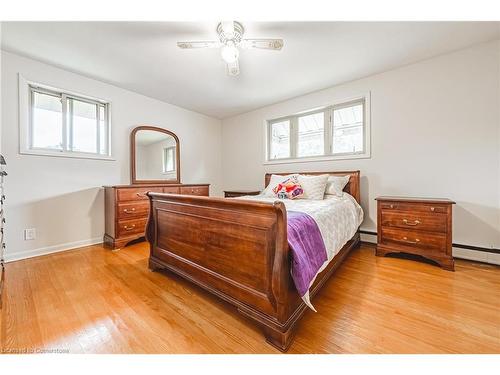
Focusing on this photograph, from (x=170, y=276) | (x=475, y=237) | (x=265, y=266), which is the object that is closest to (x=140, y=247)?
(x=170, y=276)

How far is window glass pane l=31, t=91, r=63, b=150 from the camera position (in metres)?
2.57

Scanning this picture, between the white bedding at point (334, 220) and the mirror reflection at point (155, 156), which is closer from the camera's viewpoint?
the white bedding at point (334, 220)

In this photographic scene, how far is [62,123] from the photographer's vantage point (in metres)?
2.77

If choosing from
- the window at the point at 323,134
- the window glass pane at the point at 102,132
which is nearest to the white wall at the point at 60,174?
the window glass pane at the point at 102,132

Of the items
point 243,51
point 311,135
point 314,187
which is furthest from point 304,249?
point 311,135

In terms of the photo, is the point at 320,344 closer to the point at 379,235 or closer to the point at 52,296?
the point at 379,235

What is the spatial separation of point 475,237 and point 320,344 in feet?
8.02

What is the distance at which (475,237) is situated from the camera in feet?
7.61

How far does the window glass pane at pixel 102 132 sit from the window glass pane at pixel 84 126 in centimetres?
6

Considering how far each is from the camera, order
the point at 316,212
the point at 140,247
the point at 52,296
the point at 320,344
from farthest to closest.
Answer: the point at 140,247 < the point at 316,212 < the point at 52,296 < the point at 320,344

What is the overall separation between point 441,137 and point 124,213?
4.15 m

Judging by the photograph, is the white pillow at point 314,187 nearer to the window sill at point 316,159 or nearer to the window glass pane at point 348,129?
the window sill at point 316,159

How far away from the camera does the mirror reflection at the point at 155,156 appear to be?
11.4 feet

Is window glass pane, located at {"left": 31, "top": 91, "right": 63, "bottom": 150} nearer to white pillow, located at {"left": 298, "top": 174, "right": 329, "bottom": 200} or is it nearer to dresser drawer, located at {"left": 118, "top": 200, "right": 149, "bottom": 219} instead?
dresser drawer, located at {"left": 118, "top": 200, "right": 149, "bottom": 219}
